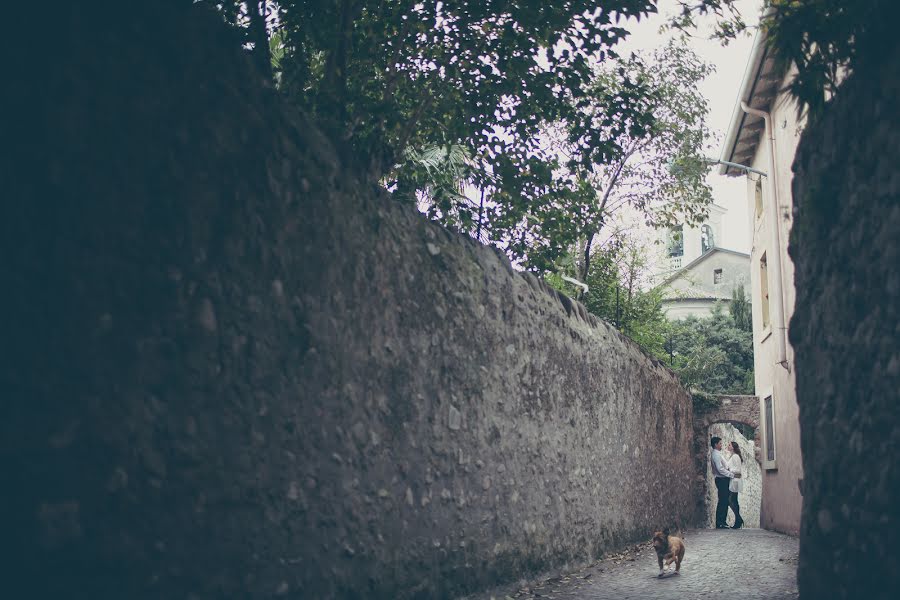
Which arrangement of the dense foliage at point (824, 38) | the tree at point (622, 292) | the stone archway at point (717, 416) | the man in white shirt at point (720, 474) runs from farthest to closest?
the stone archway at point (717, 416), the tree at point (622, 292), the man in white shirt at point (720, 474), the dense foliage at point (824, 38)

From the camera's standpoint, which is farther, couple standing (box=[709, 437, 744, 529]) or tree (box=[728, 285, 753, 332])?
tree (box=[728, 285, 753, 332])

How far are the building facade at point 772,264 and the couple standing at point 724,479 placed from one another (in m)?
0.54

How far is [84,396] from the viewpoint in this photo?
2.77 meters

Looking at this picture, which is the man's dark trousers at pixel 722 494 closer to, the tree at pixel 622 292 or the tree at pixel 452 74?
the tree at pixel 622 292

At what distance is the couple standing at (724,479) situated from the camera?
51.7ft

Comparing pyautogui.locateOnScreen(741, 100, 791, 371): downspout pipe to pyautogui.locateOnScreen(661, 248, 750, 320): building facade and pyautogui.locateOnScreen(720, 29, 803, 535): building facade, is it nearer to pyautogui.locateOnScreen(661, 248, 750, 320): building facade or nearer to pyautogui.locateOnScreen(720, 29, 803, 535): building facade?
pyautogui.locateOnScreen(720, 29, 803, 535): building facade

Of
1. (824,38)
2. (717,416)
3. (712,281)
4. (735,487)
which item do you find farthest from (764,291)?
(712,281)

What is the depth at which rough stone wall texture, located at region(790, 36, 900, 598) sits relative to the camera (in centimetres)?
383

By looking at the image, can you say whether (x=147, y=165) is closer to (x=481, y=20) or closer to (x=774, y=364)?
(x=481, y=20)

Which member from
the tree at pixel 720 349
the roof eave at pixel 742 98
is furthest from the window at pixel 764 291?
the tree at pixel 720 349

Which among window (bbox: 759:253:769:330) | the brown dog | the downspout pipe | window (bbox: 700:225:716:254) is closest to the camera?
the brown dog

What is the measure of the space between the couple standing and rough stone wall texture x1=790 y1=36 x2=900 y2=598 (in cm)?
1106

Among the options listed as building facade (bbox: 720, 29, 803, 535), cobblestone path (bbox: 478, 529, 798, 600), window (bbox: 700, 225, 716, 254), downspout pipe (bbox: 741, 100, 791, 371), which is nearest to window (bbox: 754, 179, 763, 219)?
building facade (bbox: 720, 29, 803, 535)

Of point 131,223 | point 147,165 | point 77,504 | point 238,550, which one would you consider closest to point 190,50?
point 147,165
